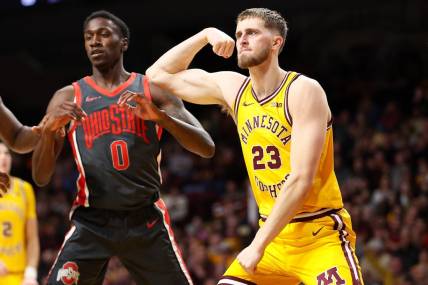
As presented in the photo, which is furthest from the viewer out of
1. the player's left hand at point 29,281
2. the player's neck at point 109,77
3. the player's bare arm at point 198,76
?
the player's left hand at point 29,281

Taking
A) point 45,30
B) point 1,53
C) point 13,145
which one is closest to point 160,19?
point 45,30

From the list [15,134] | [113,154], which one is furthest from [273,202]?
[15,134]

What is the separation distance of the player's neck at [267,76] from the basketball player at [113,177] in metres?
0.66

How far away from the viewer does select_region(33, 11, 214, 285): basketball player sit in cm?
542

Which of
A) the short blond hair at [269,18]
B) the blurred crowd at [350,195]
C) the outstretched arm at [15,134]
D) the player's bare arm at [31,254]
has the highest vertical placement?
the short blond hair at [269,18]

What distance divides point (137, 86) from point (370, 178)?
7535mm

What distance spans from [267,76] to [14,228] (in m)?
3.11

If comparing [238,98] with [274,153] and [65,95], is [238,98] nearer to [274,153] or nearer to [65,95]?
[274,153]

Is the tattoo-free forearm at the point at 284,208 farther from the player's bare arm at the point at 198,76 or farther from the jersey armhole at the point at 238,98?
the player's bare arm at the point at 198,76

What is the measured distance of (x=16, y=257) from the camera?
6.93m

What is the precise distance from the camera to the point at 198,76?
5488 mm

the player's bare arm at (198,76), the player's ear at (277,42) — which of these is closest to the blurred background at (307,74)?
the player's bare arm at (198,76)

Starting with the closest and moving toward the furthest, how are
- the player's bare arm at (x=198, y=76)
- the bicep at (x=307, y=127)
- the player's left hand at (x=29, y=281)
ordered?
the bicep at (x=307, y=127) < the player's bare arm at (x=198, y=76) < the player's left hand at (x=29, y=281)

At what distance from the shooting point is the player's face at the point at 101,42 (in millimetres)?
5562
